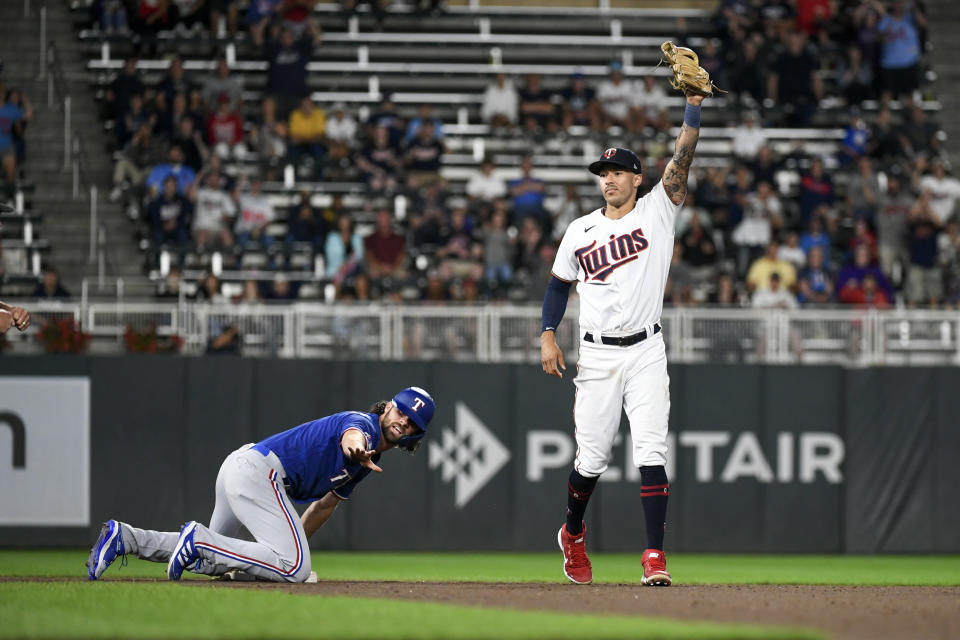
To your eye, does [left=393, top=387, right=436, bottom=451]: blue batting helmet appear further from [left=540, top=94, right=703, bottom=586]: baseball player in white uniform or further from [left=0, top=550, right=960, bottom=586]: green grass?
[left=0, top=550, right=960, bottom=586]: green grass

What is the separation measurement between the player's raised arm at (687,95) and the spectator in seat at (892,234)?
392 inches

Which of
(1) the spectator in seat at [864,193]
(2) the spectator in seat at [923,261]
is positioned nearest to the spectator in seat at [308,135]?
(1) the spectator in seat at [864,193]

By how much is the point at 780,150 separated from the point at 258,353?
31.0 ft

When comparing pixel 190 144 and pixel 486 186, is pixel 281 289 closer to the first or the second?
pixel 190 144

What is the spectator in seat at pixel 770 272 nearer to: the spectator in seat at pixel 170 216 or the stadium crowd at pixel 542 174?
the stadium crowd at pixel 542 174

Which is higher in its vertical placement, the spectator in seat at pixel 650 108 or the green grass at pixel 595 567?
the spectator in seat at pixel 650 108

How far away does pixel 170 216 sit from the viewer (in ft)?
55.9

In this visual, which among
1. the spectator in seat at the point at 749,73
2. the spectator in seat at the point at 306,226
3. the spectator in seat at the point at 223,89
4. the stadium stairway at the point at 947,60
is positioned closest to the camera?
the spectator in seat at the point at 306,226

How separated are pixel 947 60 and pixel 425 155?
31.4 feet

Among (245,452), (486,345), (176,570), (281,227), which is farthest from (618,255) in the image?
(281,227)

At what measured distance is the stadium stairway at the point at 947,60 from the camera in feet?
70.0

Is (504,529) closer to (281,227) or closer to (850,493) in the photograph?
(850,493)

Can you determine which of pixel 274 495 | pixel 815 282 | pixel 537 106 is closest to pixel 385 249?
pixel 537 106

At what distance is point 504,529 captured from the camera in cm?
1463
